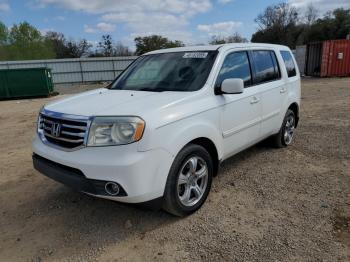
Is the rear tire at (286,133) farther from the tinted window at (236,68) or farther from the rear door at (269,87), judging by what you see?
the tinted window at (236,68)

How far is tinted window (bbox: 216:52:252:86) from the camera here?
387cm

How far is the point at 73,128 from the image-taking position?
301 centimetres

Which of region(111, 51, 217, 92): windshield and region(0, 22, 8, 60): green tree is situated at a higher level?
region(0, 22, 8, 60): green tree

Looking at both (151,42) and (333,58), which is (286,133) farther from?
(151,42)

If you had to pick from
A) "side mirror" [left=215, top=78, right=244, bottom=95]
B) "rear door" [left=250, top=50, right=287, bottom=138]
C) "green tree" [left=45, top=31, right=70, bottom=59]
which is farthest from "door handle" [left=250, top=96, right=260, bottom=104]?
"green tree" [left=45, top=31, right=70, bottom=59]

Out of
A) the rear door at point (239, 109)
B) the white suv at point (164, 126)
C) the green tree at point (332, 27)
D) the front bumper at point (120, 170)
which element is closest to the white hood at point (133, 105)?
the white suv at point (164, 126)

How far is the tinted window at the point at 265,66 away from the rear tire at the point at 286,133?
0.85m

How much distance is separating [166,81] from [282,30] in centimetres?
5980

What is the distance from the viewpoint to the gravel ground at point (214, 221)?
2889mm

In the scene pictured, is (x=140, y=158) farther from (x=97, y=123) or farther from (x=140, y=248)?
(x=140, y=248)

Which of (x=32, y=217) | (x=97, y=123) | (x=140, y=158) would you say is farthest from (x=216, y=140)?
(x=32, y=217)

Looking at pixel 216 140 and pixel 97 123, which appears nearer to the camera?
pixel 97 123

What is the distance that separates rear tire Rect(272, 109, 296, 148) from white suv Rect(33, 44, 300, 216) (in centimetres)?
66

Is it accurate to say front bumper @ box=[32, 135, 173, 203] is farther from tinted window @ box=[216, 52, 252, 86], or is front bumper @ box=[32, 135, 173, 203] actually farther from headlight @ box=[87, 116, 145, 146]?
tinted window @ box=[216, 52, 252, 86]
